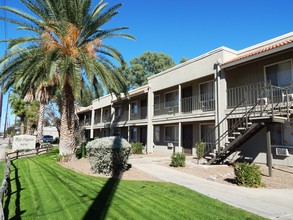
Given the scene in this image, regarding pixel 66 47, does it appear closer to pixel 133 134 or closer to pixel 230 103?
pixel 230 103

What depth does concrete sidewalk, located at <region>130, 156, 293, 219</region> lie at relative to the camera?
20.8 ft

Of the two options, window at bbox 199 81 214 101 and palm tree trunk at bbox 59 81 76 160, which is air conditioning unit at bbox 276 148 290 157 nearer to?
window at bbox 199 81 214 101

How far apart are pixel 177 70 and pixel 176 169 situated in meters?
9.35

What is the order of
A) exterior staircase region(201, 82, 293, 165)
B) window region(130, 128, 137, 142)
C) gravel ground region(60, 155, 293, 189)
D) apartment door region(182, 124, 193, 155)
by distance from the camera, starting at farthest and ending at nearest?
1. window region(130, 128, 137, 142)
2. apartment door region(182, 124, 193, 155)
3. exterior staircase region(201, 82, 293, 165)
4. gravel ground region(60, 155, 293, 189)

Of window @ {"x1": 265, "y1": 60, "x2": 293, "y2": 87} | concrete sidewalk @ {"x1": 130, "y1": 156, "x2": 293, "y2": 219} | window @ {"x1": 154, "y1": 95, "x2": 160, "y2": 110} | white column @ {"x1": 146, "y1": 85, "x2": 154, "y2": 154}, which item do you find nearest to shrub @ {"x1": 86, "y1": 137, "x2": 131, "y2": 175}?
concrete sidewalk @ {"x1": 130, "y1": 156, "x2": 293, "y2": 219}

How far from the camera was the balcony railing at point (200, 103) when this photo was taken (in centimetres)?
1697

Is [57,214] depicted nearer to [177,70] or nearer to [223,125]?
[223,125]

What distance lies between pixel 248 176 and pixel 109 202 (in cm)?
526

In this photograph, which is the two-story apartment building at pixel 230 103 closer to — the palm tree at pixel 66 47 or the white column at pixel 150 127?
the white column at pixel 150 127

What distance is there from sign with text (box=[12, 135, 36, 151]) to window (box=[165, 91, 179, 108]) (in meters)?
12.7

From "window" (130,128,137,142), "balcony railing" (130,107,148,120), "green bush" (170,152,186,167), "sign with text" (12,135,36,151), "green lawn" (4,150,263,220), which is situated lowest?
"green lawn" (4,150,263,220)

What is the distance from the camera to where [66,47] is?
15.4 meters

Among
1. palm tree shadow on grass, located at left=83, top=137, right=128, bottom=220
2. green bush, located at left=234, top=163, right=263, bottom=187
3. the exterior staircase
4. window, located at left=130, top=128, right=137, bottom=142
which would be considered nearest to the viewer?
palm tree shadow on grass, located at left=83, top=137, right=128, bottom=220

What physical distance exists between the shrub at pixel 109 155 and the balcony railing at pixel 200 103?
25.9 ft
